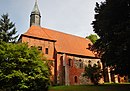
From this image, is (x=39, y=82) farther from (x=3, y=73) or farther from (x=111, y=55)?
(x=111, y=55)

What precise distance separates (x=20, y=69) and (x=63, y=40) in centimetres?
1740

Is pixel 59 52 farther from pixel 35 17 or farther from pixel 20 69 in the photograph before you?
pixel 20 69

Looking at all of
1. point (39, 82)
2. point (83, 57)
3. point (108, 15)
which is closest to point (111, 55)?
point (108, 15)

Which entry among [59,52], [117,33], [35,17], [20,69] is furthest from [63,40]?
[117,33]

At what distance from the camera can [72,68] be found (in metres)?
35.9

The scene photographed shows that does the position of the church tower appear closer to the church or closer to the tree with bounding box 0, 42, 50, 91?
the church

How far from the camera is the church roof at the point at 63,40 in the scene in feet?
115

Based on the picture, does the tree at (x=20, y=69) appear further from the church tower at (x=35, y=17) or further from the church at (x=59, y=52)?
the church tower at (x=35, y=17)

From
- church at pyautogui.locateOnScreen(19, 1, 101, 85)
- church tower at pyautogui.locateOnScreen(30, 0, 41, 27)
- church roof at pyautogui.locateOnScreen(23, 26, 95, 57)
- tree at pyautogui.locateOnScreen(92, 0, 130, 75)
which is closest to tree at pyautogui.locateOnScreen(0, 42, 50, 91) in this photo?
church at pyautogui.locateOnScreen(19, 1, 101, 85)

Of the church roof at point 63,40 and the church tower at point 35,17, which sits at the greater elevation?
the church tower at point 35,17

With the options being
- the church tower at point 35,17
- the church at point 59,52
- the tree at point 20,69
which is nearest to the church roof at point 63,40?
the church at point 59,52

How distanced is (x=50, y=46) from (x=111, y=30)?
1824 cm

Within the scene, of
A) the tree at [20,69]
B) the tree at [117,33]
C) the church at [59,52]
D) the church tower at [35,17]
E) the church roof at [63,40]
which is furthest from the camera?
the church tower at [35,17]

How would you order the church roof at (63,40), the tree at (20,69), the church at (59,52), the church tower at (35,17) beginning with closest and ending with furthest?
the tree at (20,69), the church at (59,52), the church roof at (63,40), the church tower at (35,17)
